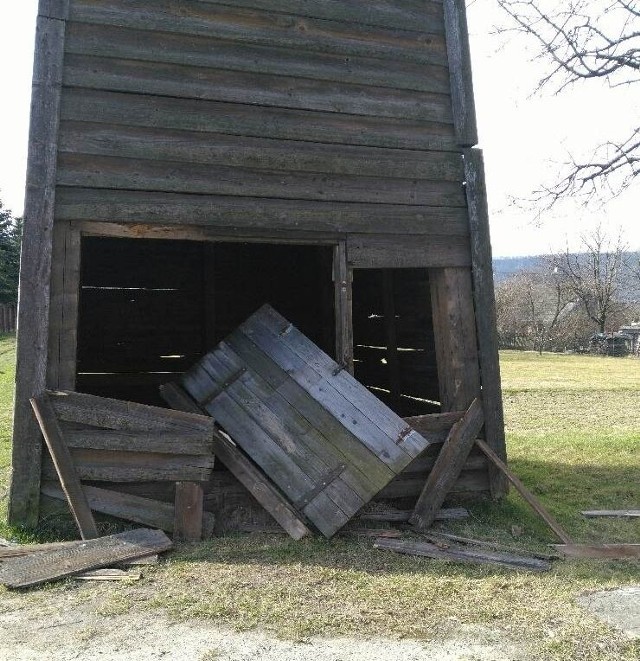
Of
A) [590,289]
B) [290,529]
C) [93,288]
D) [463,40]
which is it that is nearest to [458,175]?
[463,40]

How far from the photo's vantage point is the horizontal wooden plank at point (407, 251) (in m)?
7.11

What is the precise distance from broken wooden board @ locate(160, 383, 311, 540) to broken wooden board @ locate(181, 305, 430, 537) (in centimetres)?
8

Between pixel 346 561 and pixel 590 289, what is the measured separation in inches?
2308

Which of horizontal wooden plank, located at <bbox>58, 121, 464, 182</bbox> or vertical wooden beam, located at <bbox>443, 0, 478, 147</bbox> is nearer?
horizontal wooden plank, located at <bbox>58, 121, 464, 182</bbox>

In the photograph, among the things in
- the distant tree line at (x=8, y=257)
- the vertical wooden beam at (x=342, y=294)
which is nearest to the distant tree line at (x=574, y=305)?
the distant tree line at (x=8, y=257)

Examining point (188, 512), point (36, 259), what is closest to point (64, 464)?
point (188, 512)

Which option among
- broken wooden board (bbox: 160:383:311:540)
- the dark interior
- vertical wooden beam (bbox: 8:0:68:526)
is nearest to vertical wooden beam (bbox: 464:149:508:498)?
broken wooden board (bbox: 160:383:311:540)

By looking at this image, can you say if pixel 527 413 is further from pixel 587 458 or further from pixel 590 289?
pixel 590 289

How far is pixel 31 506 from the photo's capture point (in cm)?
606

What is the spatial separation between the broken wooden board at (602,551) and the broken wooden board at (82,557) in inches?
134

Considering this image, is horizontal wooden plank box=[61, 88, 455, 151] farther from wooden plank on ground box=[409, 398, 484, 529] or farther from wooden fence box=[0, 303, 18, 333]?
wooden fence box=[0, 303, 18, 333]

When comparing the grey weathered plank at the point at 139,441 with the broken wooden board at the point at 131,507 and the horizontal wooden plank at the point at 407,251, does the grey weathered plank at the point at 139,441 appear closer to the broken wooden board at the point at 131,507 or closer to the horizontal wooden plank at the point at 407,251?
the broken wooden board at the point at 131,507

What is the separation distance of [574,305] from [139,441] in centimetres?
6084

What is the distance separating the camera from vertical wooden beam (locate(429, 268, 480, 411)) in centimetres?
739
